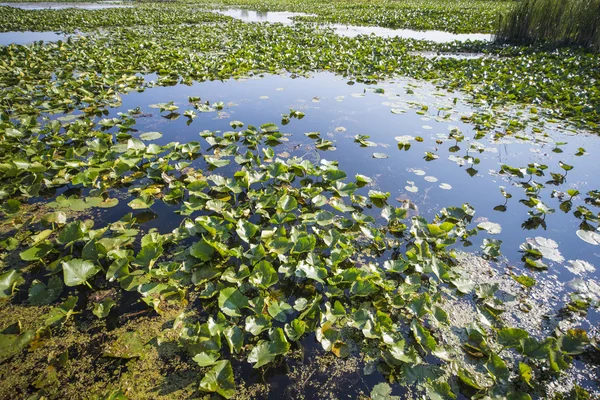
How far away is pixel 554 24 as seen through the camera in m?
8.61

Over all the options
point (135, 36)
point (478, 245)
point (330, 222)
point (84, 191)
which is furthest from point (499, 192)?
point (135, 36)

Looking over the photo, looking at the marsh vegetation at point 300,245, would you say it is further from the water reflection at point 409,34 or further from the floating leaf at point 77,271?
the water reflection at point 409,34

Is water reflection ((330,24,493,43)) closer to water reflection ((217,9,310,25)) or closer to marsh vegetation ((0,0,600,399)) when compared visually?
water reflection ((217,9,310,25))

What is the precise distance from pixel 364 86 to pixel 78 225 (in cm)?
544

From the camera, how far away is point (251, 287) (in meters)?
1.95

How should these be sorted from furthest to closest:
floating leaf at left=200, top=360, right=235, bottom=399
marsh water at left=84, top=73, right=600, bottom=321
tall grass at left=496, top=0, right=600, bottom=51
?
tall grass at left=496, top=0, right=600, bottom=51, marsh water at left=84, top=73, right=600, bottom=321, floating leaf at left=200, top=360, right=235, bottom=399

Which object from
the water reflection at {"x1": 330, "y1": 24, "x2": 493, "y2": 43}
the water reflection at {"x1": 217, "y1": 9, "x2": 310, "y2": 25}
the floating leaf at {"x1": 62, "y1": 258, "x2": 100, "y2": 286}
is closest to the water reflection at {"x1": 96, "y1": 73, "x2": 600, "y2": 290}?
the floating leaf at {"x1": 62, "y1": 258, "x2": 100, "y2": 286}

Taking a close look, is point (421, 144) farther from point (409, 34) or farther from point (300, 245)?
point (409, 34)

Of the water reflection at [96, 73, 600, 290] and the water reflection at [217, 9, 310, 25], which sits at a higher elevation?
the water reflection at [217, 9, 310, 25]

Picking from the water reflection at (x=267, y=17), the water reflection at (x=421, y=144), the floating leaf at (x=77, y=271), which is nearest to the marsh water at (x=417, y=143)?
the water reflection at (x=421, y=144)

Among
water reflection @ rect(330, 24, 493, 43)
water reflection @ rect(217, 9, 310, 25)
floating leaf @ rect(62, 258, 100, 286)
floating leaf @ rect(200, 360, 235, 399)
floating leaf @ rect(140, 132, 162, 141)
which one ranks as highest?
water reflection @ rect(217, 9, 310, 25)

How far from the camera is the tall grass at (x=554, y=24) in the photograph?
792cm

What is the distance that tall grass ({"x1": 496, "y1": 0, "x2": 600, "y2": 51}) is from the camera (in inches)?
312

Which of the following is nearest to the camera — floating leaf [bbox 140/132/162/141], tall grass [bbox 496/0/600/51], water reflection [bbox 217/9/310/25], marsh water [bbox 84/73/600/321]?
marsh water [bbox 84/73/600/321]
